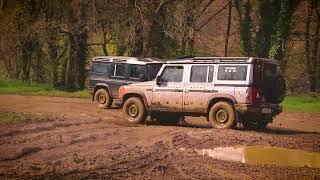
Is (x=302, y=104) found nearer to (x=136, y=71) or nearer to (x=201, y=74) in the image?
(x=136, y=71)

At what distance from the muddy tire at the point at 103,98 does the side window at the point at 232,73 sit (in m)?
7.83

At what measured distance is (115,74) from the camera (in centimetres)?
2212

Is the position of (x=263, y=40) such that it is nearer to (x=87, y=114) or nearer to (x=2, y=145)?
(x=87, y=114)

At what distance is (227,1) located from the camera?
36594mm

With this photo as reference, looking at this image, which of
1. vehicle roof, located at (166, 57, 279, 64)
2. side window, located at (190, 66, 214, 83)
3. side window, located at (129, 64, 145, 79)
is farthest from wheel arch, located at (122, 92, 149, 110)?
side window, located at (129, 64, 145, 79)

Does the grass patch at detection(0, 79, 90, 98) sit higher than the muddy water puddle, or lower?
higher

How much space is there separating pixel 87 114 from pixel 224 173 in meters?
10.2

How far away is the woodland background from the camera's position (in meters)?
29.6

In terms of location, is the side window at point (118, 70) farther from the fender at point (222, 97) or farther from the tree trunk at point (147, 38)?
the fender at point (222, 97)

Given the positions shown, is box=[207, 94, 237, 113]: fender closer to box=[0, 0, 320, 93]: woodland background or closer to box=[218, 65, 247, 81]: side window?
box=[218, 65, 247, 81]: side window

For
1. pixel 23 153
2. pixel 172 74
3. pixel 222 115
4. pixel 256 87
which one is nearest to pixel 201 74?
pixel 172 74

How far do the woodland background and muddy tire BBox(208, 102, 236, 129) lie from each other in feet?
44.5

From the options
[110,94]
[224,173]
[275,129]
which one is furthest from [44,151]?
[110,94]

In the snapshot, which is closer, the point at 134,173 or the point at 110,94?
the point at 134,173
